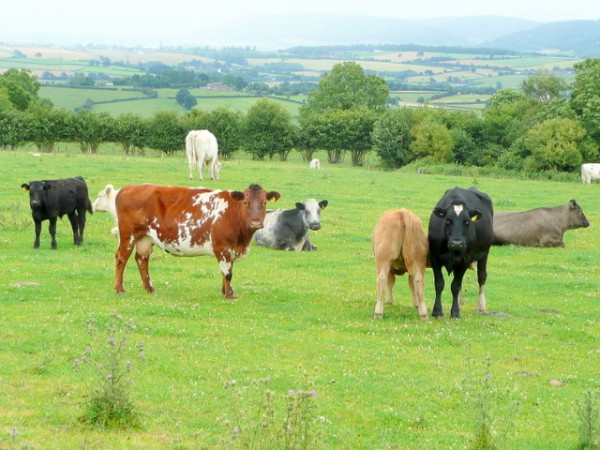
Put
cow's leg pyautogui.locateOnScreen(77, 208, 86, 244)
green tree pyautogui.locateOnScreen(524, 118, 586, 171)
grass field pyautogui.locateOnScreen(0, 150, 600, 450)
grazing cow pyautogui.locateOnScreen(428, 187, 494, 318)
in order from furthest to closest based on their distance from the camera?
green tree pyautogui.locateOnScreen(524, 118, 586, 171) < cow's leg pyautogui.locateOnScreen(77, 208, 86, 244) < grazing cow pyautogui.locateOnScreen(428, 187, 494, 318) < grass field pyautogui.locateOnScreen(0, 150, 600, 450)

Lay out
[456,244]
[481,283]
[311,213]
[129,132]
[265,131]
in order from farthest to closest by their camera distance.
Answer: [265,131] < [129,132] < [311,213] < [481,283] < [456,244]

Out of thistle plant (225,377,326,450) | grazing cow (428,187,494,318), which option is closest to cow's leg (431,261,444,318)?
Result: grazing cow (428,187,494,318)

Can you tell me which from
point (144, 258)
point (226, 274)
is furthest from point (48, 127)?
point (226, 274)

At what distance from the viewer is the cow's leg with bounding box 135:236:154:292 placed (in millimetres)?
16234

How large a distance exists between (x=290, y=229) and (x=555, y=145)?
49092mm

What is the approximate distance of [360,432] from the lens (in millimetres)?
9180

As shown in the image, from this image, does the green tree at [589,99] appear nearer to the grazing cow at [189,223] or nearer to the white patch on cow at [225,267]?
the grazing cow at [189,223]

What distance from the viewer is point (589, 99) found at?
69312mm

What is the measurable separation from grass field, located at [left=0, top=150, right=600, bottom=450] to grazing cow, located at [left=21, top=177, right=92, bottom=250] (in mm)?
584

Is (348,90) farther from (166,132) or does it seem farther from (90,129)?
(90,129)

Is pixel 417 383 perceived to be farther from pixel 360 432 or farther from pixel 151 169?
pixel 151 169

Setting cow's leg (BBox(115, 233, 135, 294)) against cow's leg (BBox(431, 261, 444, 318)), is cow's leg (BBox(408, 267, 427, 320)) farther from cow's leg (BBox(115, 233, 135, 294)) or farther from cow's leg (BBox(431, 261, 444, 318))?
cow's leg (BBox(115, 233, 135, 294))

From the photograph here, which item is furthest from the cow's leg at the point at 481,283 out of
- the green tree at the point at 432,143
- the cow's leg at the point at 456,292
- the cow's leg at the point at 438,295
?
the green tree at the point at 432,143

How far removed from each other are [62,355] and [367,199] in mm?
23795
